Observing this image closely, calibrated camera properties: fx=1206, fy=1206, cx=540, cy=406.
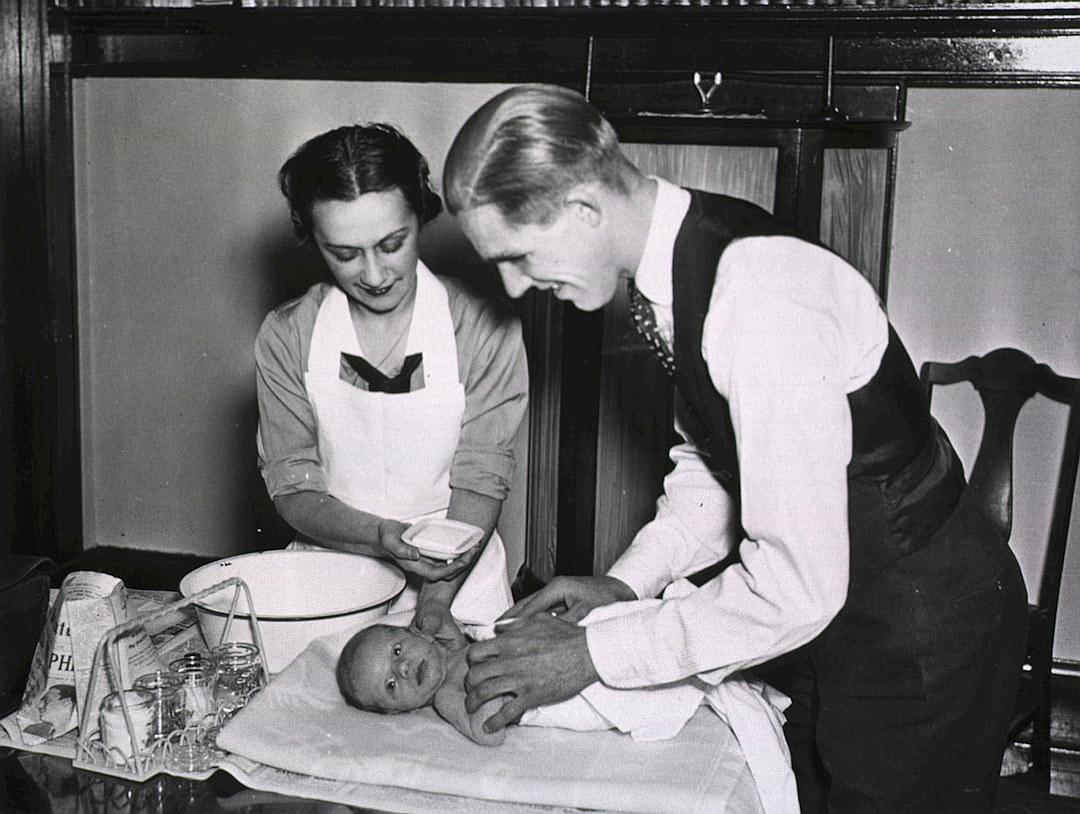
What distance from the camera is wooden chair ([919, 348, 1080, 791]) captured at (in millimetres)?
→ 3379

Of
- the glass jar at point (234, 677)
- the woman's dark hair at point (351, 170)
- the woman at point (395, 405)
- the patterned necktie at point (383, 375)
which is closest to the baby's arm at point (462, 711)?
the glass jar at point (234, 677)

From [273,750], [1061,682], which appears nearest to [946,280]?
[1061,682]

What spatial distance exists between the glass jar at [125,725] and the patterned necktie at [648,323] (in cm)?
91

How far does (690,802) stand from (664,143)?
7.00 ft

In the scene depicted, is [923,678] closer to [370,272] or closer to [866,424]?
[866,424]

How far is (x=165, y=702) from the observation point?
5.65ft

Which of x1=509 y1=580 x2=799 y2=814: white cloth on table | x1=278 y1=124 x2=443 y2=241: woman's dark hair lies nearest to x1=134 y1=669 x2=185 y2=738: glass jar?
x1=509 y1=580 x2=799 y2=814: white cloth on table

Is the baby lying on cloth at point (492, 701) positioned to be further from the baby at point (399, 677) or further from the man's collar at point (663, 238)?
the man's collar at point (663, 238)

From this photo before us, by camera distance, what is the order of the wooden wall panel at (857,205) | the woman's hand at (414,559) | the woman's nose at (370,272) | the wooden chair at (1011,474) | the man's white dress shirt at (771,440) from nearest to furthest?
the man's white dress shirt at (771,440) < the woman's hand at (414,559) < the woman's nose at (370,272) < the wooden chair at (1011,474) < the wooden wall panel at (857,205)

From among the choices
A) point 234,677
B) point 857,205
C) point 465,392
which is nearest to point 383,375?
point 465,392

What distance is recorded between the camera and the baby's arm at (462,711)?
5.75 feet

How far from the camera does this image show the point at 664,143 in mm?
3330

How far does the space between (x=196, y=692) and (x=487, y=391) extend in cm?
100

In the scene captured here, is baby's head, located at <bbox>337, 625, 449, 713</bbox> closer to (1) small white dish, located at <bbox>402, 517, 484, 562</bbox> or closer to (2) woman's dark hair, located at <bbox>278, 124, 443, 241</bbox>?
(1) small white dish, located at <bbox>402, 517, 484, 562</bbox>
